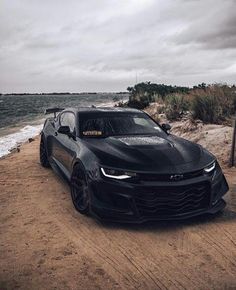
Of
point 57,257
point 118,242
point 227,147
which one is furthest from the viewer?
point 227,147

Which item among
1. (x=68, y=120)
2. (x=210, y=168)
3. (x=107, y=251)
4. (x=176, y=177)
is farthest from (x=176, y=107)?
(x=107, y=251)

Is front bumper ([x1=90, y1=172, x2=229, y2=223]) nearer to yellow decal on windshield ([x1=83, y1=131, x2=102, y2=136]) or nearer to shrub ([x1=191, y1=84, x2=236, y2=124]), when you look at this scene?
yellow decal on windshield ([x1=83, y1=131, x2=102, y2=136])

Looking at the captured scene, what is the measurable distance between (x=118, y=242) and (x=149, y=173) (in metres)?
0.94

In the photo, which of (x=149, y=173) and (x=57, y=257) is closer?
(x=57, y=257)

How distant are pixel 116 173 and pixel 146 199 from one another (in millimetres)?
510

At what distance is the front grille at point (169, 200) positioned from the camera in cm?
454

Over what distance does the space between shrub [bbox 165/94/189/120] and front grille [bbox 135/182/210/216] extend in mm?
8886

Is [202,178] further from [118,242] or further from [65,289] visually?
A: [65,289]

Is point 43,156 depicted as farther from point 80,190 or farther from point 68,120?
point 80,190

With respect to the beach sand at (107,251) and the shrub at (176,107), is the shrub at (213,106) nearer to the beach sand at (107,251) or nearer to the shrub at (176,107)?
the shrub at (176,107)

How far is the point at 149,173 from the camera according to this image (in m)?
4.55

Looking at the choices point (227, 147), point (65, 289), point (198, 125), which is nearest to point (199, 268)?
point (65, 289)

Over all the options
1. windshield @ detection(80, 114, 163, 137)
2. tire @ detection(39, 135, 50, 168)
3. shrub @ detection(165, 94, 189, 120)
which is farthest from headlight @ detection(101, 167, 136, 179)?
shrub @ detection(165, 94, 189, 120)

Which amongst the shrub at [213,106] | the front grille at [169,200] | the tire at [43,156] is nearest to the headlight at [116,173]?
the front grille at [169,200]
